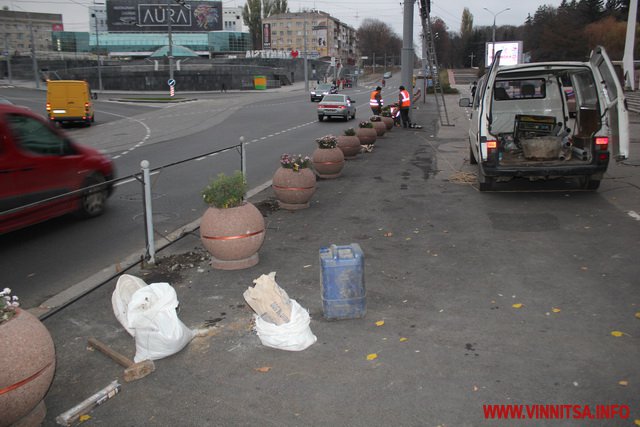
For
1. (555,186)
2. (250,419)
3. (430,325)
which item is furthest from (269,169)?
(250,419)

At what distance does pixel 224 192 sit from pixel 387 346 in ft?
10.1

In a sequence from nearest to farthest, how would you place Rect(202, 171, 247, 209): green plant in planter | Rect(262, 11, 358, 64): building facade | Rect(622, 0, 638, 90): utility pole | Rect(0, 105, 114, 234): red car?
Rect(202, 171, 247, 209): green plant in planter
Rect(0, 105, 114, 234): red car
Rect(622, 0, 638, 90): utility pole
Rect(262, 11, 358, 64): building facade

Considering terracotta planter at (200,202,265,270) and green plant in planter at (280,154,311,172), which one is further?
green plant in planter at (280,154,311,172)

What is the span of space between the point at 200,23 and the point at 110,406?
395 feet

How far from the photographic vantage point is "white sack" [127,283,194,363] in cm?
456

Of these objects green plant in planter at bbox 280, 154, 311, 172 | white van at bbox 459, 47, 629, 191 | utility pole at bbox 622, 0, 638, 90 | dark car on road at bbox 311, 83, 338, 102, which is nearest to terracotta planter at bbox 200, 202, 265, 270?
green plant in planter at bbox 280, 154, 311, 172

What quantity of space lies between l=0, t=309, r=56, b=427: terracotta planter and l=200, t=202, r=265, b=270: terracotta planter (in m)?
3.00

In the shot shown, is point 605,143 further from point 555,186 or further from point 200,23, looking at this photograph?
point 200,23

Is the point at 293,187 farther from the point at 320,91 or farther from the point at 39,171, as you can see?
the point at 320,91

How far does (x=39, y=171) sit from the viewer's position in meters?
8.49

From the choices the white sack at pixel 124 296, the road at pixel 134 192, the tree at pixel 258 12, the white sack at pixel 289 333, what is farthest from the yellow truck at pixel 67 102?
the tree at pixel 258 12

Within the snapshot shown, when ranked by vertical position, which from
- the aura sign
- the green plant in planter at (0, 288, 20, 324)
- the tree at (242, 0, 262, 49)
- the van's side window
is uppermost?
the tree at (242, 0, 262, 49)

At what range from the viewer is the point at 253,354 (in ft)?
15.4

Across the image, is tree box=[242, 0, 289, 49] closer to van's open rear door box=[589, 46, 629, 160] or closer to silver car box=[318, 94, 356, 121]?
silver car box=[318, 94, 356, 121]
